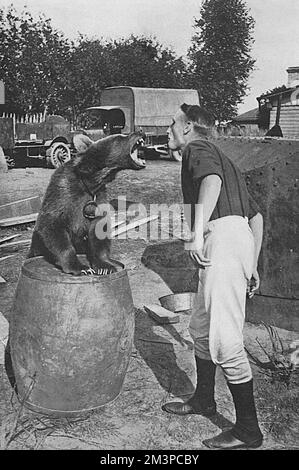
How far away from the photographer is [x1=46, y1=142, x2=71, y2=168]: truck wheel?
57.1 feet

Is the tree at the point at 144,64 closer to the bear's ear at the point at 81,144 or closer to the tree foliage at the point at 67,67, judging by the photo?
the tree foliage at the point at 67,67

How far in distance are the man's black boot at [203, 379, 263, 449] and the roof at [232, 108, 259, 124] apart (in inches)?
1519

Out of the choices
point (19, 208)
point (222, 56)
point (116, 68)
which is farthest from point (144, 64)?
point (19, 208)

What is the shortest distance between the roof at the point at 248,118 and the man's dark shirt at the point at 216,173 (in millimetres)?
38283

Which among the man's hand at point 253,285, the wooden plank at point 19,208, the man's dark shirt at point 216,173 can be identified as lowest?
the wooden plank at point 19,208

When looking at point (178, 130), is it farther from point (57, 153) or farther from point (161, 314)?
point (57, 153)

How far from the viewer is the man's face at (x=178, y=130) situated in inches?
135

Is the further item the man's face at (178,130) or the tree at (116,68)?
the tree at (116,68)

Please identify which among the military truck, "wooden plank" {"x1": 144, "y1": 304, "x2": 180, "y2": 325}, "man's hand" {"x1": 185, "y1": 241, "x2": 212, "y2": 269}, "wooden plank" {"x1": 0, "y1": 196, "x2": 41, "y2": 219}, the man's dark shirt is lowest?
"wooden plank" {"x1": 144, "y1": 304, "x2": 180, "y2": 325}

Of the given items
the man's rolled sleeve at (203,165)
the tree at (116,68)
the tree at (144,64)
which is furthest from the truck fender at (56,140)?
the tree at (144,64)

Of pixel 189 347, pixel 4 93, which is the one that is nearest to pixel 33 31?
pixel 4 93

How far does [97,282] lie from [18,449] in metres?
1.05

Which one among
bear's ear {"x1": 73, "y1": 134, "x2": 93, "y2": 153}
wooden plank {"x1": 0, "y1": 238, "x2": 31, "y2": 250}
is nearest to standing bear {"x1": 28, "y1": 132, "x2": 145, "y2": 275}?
bear's ear {"x1": 73, "y1": 134, "x2": 93, "y2": 153}

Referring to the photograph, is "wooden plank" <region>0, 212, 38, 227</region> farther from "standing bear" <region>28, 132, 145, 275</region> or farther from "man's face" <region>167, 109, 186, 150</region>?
"man's face" <region>167, 109, 186, 150</region>
